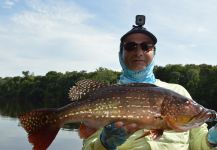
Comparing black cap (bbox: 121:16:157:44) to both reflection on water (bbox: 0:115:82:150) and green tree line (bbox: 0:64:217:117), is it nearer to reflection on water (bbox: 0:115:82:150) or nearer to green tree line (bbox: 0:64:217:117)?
green tree line (bbox: 0:64:217:117)

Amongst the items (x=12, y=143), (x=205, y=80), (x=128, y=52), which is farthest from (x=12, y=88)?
(x=128, y=52)

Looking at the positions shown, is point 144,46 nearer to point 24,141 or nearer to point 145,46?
point 145,46

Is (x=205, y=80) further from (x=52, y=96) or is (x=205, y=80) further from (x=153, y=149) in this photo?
(x=153, y=149)

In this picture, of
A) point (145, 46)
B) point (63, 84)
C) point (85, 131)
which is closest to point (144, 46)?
point (145, 46)

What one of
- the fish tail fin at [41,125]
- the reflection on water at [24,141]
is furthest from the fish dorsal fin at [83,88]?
the reflection on water at [24,141]

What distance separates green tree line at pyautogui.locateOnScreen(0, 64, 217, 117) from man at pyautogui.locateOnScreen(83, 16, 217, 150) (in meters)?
9.19

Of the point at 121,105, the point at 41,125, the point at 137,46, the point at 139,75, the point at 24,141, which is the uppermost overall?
the point at 137,46

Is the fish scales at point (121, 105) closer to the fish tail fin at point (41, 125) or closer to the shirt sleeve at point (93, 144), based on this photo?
the fish tail fin at point (41, 125)

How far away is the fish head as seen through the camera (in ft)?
16.4

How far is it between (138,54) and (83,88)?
6.09 ft

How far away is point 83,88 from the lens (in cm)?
538

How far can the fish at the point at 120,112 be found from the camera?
4.99 metres

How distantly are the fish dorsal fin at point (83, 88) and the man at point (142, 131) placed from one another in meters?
0.63

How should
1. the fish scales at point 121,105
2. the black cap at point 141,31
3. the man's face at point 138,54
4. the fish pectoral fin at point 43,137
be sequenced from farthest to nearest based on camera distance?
the black cap at point 141,31 → the man's face at point 138,54 → the fish pectoral fin at point 43,137 → the fish scales at point 121,105
